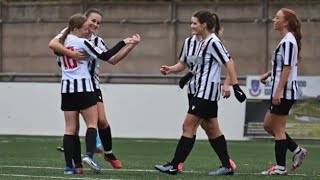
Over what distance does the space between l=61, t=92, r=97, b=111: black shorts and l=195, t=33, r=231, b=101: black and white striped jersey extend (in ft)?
3.84

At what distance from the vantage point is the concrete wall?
23.7m

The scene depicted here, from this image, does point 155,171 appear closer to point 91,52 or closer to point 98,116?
point 98,116

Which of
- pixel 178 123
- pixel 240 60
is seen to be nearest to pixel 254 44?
pixel 240 60

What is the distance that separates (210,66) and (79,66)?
1433 mm

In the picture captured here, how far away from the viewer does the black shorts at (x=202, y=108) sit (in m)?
9.82

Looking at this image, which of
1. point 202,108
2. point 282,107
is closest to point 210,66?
point 202,108

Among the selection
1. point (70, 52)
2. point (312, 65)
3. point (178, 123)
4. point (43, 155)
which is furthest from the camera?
point (312, 65)

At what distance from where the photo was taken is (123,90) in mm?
19453

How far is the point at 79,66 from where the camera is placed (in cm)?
984

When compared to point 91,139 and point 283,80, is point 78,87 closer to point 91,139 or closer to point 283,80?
point 91,139

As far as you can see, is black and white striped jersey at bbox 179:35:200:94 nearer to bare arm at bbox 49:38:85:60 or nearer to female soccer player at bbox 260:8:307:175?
female soccer player at bbox 260:8:307:175

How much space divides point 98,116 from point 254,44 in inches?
539

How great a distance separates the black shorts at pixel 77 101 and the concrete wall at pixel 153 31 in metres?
14.1

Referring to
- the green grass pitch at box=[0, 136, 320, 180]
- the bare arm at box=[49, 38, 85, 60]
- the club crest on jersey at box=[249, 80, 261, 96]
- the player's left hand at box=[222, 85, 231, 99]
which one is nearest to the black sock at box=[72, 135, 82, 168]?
the green grass pitch at box=[0, 136, 320, 180]
